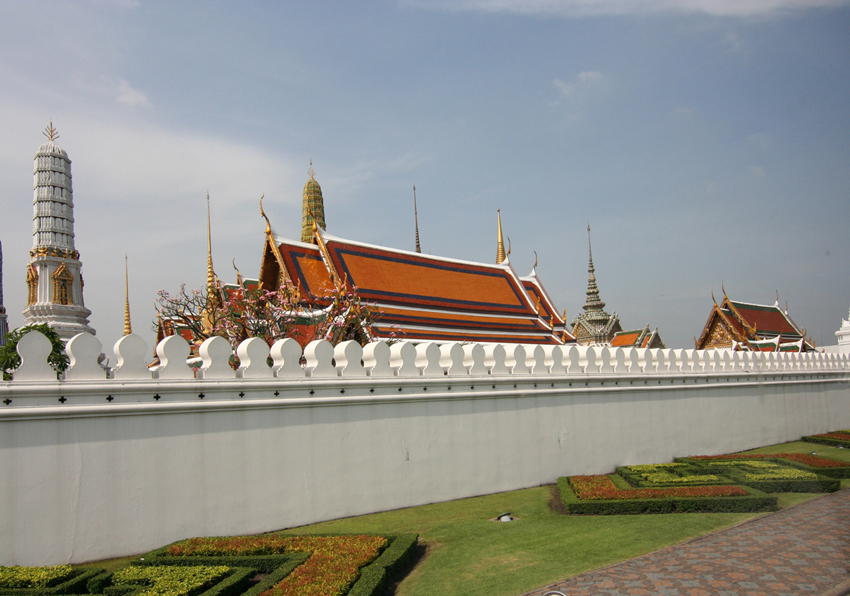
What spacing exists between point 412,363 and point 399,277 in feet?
39.7

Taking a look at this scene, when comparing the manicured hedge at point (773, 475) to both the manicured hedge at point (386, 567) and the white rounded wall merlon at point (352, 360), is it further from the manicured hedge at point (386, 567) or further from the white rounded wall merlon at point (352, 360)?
the manicured hedge at point (386, 567)

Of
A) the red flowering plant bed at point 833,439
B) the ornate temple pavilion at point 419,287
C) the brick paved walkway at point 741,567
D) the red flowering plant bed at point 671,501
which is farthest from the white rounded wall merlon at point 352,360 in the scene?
the ornate temple pavilion at point 419,287

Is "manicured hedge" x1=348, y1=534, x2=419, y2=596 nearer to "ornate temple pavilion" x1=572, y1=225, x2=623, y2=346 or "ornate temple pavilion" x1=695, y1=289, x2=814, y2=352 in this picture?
"ornate temple pavilion" x1=695, y1=289, x2=814, y2=352

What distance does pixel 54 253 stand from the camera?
29.4 m

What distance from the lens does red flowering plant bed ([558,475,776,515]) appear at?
8.34 metres

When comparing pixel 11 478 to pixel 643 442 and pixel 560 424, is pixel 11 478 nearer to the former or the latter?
pixel 560 424

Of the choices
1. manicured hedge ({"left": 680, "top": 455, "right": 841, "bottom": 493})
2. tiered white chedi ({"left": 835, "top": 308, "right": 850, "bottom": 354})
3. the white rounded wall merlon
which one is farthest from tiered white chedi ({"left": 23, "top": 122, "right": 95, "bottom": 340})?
tiered white chedi ({"left": 835, "top": 308, "right": 850, "bottom": 354})

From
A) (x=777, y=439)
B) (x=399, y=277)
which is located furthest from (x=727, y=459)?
(x=399, y=277)

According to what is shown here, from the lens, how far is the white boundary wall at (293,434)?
6391 mm

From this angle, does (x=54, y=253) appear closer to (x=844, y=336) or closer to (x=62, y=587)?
(x=62, y=587)

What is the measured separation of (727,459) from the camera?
1201cm

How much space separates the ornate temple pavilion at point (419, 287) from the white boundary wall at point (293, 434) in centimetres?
803

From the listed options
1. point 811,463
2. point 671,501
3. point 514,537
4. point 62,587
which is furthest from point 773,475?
point 62,587

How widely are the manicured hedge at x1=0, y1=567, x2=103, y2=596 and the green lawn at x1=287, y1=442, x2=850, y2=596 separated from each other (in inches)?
98.3
